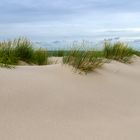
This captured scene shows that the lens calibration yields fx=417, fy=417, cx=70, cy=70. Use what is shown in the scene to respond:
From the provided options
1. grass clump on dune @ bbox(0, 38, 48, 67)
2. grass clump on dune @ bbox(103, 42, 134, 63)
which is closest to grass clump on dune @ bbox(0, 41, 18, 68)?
grass clump on dune @ bbox(0, 38, 48, 67)

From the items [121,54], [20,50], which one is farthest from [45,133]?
[121,54]

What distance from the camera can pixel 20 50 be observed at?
9703mm

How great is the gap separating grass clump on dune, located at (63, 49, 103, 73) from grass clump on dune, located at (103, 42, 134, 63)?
3048 millimetres

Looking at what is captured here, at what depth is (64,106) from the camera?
5531 millimetres

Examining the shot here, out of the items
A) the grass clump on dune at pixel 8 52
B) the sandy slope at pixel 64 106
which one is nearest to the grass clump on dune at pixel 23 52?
the grass clump on dune at pixel 8 52

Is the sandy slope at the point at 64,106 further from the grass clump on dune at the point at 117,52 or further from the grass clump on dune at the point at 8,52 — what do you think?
the grass clump on dune at the point at 117,52

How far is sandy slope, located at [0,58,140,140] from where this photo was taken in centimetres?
458

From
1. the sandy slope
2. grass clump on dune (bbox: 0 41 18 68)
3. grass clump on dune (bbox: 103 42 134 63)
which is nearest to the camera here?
the sandy slope

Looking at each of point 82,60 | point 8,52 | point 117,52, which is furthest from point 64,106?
point 117,52

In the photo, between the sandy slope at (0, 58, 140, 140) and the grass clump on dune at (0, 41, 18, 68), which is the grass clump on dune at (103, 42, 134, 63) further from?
the sandy slope at (0, 58, 140, 140)

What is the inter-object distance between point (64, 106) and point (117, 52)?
6.67m

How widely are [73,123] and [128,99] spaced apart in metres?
2.13

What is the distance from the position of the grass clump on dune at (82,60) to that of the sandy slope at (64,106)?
0.20 m

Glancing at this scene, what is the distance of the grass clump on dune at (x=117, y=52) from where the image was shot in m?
11.7
